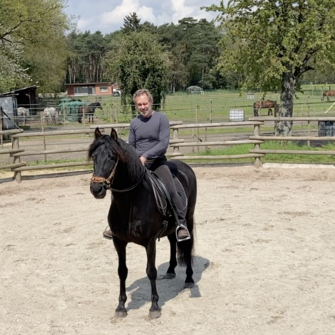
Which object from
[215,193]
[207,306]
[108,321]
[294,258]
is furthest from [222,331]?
[215,193]

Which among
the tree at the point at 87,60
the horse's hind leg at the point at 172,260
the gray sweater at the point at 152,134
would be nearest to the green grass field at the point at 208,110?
the horse's hind leg at the point at 172,260

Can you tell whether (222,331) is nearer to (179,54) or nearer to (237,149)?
(237,149)

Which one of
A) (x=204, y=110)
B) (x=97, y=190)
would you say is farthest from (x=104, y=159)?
(x=204, y=110)

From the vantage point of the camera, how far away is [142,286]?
4824 millimetres

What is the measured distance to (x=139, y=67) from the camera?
26422 mm

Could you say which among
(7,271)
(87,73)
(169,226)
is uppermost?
(87,73)

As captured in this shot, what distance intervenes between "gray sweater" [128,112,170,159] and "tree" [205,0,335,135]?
10.4 metres

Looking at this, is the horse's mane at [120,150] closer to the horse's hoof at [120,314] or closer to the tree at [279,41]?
the horse's hoof at [120,314]

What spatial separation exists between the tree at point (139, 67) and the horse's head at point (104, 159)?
22487 millimetres

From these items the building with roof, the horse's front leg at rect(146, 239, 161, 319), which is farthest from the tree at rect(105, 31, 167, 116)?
the building with roof

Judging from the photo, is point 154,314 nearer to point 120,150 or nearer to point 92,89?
point 120,150

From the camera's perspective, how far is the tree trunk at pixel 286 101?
15062 millimetres

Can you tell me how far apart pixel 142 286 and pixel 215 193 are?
4765 millimetres

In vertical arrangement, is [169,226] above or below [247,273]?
above
